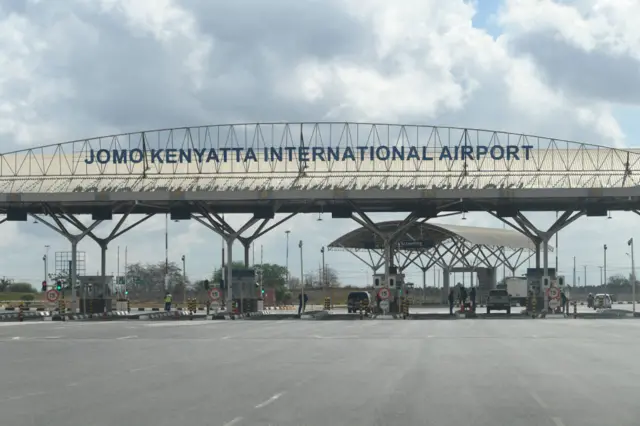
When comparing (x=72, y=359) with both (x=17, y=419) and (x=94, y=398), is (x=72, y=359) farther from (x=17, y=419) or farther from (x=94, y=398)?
(x=17, y=419)

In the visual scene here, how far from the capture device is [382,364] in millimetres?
21969

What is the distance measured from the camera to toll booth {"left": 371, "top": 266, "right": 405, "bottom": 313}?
189ft

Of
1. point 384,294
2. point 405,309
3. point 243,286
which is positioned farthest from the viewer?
point 243,286

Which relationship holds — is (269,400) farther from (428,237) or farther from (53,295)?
(428,237)

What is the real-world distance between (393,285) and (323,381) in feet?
131

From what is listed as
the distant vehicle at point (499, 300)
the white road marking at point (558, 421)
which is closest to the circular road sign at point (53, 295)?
the distant vehicle at point (499, 300)

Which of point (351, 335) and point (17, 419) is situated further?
point (351, 335)

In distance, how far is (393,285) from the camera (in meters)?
57.8

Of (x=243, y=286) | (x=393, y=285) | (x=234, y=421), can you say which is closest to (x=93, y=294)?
(x=243, y=286)

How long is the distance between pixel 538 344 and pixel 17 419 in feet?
63.4

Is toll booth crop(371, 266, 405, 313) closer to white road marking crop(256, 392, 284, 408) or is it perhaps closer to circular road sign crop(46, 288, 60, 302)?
circular road sign crop(46, 288, 60, 302)

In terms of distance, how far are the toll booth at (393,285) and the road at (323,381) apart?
2498cm

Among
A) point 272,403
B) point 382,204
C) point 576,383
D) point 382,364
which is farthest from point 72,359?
point 382,204

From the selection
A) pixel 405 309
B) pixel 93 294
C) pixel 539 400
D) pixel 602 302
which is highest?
pixel 93 294
